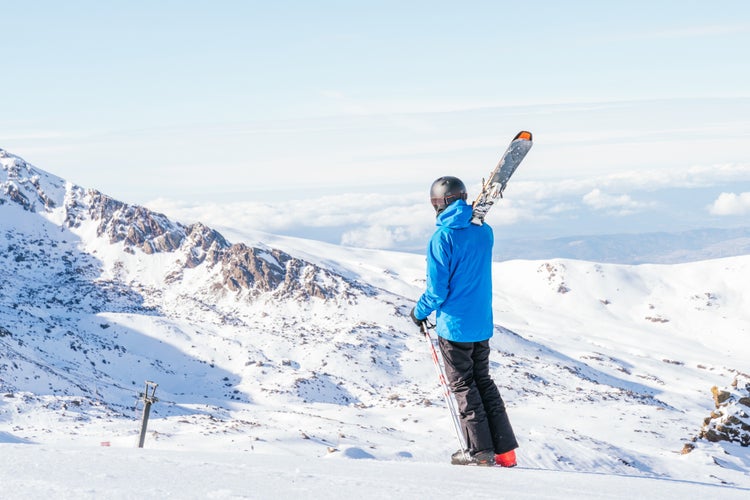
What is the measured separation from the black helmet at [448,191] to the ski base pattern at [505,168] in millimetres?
238

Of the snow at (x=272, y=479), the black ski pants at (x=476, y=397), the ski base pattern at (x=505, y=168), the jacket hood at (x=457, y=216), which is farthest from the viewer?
the ski base pattern at (x=505, y=168)

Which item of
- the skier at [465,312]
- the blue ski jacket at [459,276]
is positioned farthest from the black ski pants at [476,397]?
the blue ski jacket at [459,276]

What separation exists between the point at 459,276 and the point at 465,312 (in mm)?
421

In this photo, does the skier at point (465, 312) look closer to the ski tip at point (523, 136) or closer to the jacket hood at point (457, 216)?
the jacket hood at point (457, 216)

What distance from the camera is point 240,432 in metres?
32.8

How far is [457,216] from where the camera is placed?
6.93 meters

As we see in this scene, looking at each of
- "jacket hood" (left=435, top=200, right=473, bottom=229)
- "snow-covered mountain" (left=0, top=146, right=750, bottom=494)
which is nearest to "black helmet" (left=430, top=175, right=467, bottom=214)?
"jacket hood" (left=435, top=200, right=473, bottom=229)

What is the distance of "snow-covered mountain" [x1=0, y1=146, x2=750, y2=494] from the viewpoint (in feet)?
101

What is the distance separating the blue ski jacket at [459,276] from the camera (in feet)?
22.9

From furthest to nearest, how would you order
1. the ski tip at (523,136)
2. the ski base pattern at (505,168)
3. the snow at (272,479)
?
the ski tip at (523,136)
the ski base pattern at (505,168)
the snow at (272,479)

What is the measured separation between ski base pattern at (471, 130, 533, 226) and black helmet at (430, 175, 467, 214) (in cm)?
24

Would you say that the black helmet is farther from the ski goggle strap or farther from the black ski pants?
the black ski pants

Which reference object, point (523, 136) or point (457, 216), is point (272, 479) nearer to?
point (457, 216)

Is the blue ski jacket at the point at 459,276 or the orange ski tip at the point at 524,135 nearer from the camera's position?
the blue ski jacket at the point at 459,276
